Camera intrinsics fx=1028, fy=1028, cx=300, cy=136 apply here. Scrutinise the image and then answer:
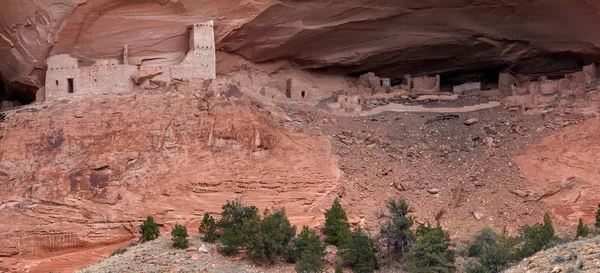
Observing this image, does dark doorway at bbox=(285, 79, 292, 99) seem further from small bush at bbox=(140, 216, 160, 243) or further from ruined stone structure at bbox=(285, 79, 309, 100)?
small bush at bbox=(140, 216, 160, 243)

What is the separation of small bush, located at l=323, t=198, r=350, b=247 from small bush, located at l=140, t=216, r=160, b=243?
14.5 feet

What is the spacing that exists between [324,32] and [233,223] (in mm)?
9509

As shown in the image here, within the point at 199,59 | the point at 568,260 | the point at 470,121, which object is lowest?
the point at 568,260

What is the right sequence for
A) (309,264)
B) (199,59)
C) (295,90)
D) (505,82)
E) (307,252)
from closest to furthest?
(309,264) → (307,252) → (199,59) → (295,90) → (505,82)

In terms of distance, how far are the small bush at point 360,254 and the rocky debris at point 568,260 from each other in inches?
276

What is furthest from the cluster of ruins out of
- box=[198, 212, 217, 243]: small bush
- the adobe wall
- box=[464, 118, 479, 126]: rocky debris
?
box=[198, 212, 217, 243]: small bush

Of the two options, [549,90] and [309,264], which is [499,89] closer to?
[549,90]

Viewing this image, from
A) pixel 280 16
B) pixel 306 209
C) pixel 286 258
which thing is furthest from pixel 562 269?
pixel 280 16

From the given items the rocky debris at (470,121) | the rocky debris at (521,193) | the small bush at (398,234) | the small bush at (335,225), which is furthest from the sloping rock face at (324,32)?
the small bush at (398,234)

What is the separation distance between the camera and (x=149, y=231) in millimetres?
26688

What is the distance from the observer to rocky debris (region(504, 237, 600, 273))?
639 inches

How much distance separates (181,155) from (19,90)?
8.37 meters

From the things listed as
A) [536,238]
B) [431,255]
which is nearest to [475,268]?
[431,255]

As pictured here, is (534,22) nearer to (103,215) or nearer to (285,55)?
(285,55)
